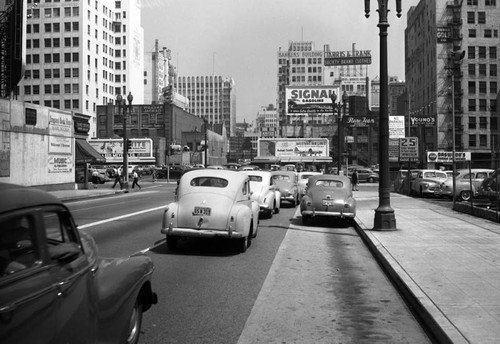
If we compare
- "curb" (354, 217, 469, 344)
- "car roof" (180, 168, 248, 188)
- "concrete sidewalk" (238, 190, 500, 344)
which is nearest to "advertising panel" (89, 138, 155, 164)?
"concrete sidewalk" (238, 190, 500, 344)

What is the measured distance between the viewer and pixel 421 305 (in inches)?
249

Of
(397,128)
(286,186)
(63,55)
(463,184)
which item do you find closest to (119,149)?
(397,128)

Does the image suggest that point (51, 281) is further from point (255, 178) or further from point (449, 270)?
point (255, 178)

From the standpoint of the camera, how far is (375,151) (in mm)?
112062

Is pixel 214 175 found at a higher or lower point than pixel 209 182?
higher

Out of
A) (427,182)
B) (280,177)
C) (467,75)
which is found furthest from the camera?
(467,75)

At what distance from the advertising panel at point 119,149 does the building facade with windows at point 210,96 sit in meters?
117

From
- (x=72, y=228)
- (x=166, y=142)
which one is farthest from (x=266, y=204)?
(x=166, y=142)

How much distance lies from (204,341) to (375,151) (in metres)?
110

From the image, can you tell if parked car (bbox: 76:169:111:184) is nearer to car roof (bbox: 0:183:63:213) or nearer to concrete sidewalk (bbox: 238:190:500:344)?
concrete sidewalk (bbox: 238:190:500:344)

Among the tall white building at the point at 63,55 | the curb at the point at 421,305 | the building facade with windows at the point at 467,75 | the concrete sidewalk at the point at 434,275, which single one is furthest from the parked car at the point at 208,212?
the tall white building at the point at 63,55

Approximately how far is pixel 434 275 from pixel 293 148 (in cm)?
6320

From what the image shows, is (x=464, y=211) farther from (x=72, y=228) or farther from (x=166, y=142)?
(x=166, y=142)

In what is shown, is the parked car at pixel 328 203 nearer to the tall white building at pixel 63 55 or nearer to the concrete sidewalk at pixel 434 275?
the concrete sidewalk at pixel 434 275
